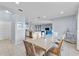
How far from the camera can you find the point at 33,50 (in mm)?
2078

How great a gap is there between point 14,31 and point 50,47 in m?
0.90

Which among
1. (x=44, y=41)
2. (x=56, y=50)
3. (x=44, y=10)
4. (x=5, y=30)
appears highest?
(x=44, y=10)

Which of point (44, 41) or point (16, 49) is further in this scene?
point (44, 41)

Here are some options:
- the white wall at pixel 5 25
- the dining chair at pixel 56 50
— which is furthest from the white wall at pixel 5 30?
the dining chair at pixel 56 50

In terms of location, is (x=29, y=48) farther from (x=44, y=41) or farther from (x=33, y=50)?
(x=44, y=41)

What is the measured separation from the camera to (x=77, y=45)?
2.19m

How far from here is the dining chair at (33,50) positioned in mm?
1993

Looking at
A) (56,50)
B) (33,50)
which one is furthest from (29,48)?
(56,50)

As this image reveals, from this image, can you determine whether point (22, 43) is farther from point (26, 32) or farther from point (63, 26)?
point (63, 26)

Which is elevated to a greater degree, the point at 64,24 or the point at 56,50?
the point at 64,24

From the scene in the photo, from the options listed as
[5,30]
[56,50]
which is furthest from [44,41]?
[5,30]

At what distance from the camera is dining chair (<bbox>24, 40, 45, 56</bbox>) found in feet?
6.54

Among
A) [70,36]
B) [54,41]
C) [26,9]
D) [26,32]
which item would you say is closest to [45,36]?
[54,41]

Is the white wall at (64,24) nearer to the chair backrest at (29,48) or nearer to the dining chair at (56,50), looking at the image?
the dining chair at (56,50)
